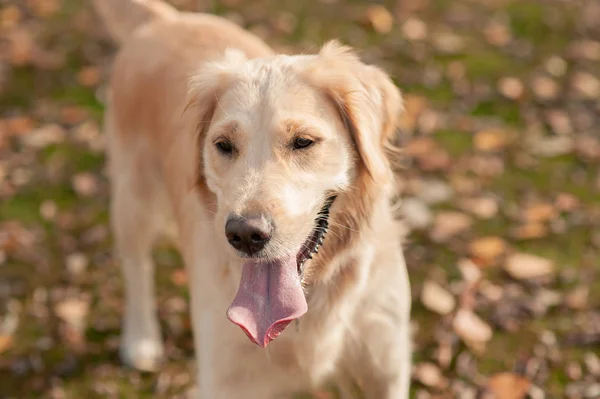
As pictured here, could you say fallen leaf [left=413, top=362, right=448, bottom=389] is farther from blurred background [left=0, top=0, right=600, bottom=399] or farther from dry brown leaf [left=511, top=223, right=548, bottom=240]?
dry brown leaf [left=511, top=223, right=548, bottom=240]

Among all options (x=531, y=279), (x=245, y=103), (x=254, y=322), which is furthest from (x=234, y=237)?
(x=531, y=279)

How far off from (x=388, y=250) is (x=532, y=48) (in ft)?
13.5

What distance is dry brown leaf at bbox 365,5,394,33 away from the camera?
258 inches

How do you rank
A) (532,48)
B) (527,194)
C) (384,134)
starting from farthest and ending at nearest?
(532,48) < (527,194) < (384,134)

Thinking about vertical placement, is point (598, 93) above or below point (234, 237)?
below

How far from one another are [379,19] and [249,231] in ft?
15.6

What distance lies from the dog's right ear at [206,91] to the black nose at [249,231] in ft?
1.59

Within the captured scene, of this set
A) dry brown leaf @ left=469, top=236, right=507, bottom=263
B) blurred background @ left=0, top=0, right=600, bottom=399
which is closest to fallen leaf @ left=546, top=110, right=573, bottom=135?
blurred background @ left=0, top=0, right=600, bottom=399

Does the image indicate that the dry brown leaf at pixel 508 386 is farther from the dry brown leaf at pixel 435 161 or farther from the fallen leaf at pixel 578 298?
the dry brown leaf at pixel 435 161

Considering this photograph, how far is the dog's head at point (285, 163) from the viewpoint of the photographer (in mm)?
2365

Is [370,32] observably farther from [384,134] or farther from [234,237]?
[234,237]

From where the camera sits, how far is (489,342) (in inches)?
150

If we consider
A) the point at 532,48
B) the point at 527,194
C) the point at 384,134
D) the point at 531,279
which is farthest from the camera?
the point at 532,48

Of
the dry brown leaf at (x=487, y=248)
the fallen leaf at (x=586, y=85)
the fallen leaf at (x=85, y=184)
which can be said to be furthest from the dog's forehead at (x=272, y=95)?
the fallen leaf at (x=586, y=85)
